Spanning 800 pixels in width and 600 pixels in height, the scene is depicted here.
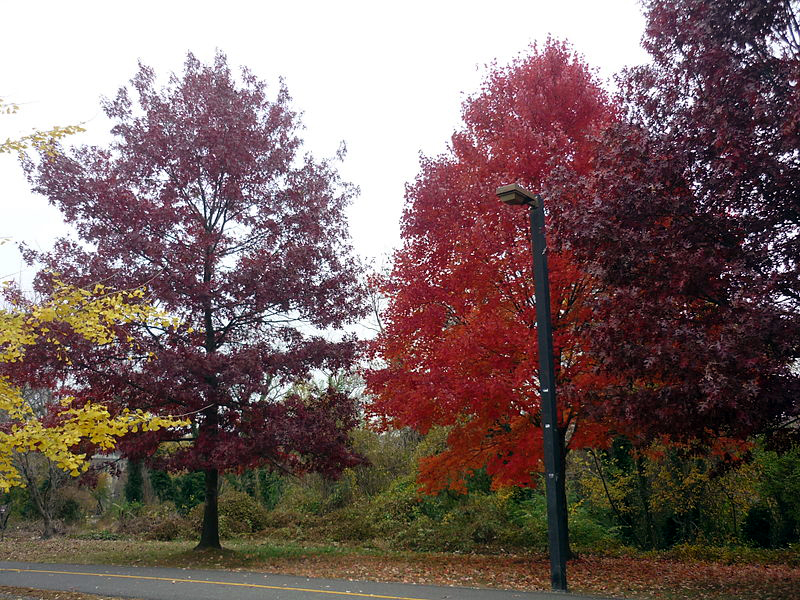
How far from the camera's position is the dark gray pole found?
920cm

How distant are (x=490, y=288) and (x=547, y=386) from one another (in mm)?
3615

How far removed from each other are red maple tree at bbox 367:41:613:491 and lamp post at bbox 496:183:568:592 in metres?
1.74

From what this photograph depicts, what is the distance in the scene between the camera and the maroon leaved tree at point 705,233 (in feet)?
27.8

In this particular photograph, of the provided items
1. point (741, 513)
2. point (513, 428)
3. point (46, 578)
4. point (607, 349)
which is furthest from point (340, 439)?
point (741, 513)

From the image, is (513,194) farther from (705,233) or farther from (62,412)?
(62,412)

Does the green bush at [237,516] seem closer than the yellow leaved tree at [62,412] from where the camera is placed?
No

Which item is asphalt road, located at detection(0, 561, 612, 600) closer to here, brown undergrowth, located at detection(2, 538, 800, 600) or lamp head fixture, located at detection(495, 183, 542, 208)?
brown undergrowth, located at detection(2, 538, 800, 600)

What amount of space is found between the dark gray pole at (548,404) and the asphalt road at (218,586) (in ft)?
1.69

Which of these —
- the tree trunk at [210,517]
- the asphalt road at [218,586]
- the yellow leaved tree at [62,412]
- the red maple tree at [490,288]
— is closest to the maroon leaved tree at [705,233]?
the red maple tree at [490,288]

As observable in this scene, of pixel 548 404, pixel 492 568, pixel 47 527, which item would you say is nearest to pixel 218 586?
pixel 492 568

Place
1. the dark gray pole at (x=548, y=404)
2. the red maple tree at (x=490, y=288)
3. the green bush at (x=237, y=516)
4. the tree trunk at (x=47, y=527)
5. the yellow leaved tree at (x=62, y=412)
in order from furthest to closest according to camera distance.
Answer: the tree trunk at (x=47, y=527) < the green bush at (x=237, y=516) < the red maple tree at (x=490, y=288) < the dark gray pole at (x=548, y=404) < the yellow leaved tree at (x=62, y=412)

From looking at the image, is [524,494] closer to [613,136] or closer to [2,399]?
[613,136]

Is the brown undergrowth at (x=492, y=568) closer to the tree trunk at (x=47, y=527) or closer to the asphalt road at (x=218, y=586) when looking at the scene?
the asphalt road at (x=218, y=586)

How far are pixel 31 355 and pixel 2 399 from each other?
630cm
